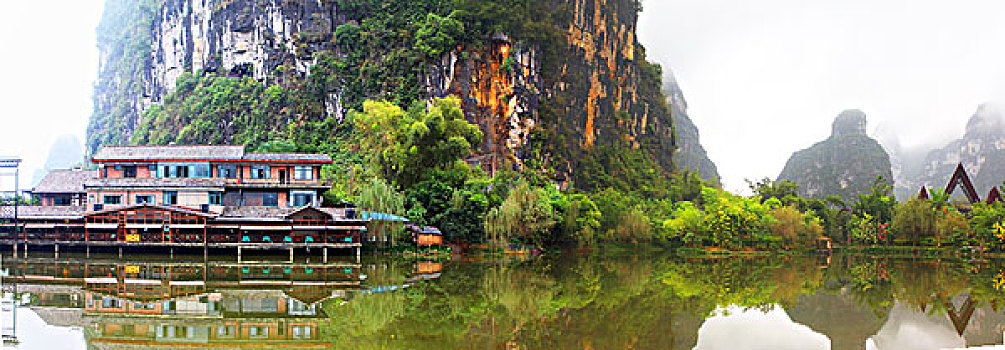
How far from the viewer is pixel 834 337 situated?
1686 centimetres

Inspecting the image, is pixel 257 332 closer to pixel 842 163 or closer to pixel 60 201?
pixel 60 201

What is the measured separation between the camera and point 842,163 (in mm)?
96125

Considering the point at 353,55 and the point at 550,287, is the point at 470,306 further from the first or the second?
the point at 353,55

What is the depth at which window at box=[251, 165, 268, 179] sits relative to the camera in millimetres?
35156

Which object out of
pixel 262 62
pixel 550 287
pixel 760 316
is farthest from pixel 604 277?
pixel 262 62

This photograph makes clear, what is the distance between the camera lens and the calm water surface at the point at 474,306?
49.2ft

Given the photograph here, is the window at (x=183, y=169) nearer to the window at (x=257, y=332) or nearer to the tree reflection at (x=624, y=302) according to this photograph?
the tree reflection at (x=624, y=302)

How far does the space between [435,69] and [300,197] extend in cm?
2138

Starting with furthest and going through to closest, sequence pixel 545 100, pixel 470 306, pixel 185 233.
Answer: pixel 545 100 < pixel 185 233 < pixel 470 306

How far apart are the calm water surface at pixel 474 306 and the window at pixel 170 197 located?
3.96 meters

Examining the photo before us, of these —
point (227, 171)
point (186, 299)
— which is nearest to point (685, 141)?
point (227, 171)

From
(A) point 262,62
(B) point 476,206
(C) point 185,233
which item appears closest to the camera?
(C) point 185,233

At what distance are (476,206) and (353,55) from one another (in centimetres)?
2762

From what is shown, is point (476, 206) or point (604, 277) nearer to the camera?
point (604, 277)
